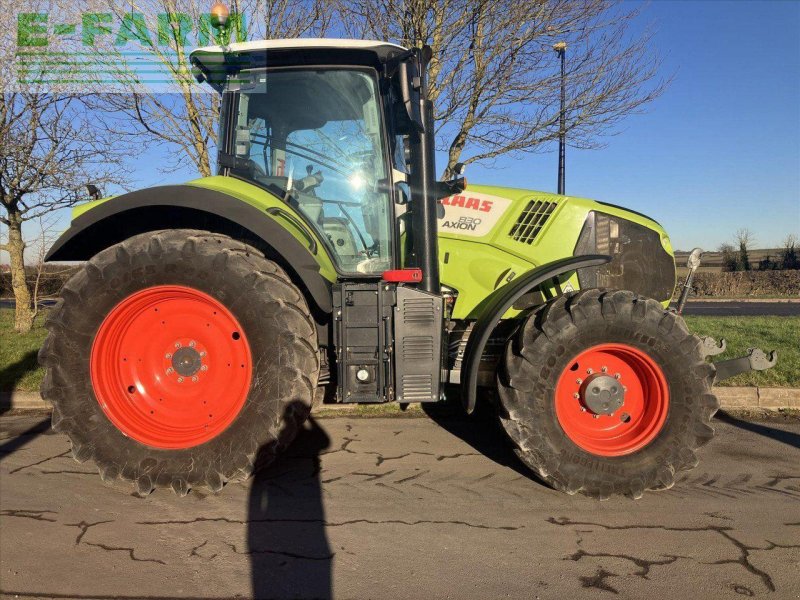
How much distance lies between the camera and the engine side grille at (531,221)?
3.86 meters

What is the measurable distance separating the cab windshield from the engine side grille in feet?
3.15

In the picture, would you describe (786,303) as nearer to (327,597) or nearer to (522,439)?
(522,439)

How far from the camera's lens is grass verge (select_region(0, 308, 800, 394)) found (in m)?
5.40

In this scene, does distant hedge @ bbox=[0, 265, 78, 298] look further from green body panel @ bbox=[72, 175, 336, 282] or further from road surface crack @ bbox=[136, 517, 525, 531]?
road surface crack @ bbox=[136, 517, 525, 531]

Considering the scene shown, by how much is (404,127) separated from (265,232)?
120 cm

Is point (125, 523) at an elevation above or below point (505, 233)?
below

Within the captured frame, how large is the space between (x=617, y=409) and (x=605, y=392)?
140 mm

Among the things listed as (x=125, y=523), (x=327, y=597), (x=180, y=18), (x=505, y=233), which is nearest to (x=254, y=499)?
(x=125, y=523)

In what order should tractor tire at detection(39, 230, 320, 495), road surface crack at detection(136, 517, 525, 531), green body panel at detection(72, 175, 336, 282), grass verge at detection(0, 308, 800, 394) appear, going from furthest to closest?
grass verge at detection(0, 308, 800, 394) → green body panel at detection(72, 175, 336, 282) → tractor tire at detection(39, 230, 320, 495) → road surface crack at detection(136, 517, 525, 531)

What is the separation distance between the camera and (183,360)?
3.29 metres

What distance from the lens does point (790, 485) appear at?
3365 millimetres

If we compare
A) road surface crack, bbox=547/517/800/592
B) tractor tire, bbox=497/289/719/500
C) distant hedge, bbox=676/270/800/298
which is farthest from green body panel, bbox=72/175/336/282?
distant hedge, bbox=676/270/800/298

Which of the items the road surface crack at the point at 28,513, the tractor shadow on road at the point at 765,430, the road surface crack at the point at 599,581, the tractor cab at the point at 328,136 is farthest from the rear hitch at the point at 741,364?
the road surface crack at the point at 28,513

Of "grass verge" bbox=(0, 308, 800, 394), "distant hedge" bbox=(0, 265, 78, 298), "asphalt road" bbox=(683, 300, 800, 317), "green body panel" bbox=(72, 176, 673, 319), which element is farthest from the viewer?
"asphalt road" bbox=(683, 300, 800, 317)
